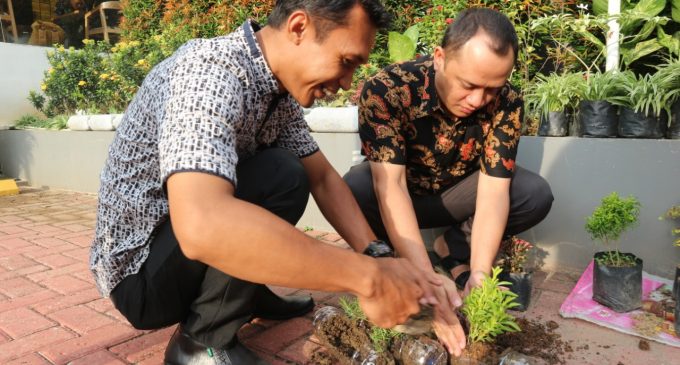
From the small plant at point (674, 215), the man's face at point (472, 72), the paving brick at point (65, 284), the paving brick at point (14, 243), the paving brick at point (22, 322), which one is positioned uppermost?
the man's face at point (472, 72)

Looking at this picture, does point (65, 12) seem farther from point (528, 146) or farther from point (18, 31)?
point (528, 146)

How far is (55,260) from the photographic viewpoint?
3.41 metres

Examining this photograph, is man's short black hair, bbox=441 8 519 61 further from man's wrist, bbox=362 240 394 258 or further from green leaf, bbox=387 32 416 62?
green leaf, bbox=387 32 416 62

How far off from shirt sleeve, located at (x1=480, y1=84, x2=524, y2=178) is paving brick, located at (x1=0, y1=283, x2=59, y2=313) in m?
2.46

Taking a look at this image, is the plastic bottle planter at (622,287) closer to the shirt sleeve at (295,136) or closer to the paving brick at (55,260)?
the shirt sleeve at (295,136)

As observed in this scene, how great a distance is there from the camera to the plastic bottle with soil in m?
1.73

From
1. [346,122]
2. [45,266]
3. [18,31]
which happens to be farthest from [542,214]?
[18,31]

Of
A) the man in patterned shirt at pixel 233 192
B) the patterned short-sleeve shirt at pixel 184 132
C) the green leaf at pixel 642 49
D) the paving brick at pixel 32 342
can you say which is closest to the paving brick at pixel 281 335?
the man in patterned shirt at pixel 233 192

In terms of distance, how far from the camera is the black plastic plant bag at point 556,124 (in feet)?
9.87

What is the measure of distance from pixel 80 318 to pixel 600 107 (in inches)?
118

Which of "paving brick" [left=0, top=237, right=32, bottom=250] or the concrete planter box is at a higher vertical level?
the concrete planter box

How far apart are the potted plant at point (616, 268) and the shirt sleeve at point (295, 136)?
4.58ft

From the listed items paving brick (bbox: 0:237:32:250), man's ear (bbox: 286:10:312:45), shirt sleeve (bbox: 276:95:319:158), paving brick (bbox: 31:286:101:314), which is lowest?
paving brick (bbox: 0:237:32:250)

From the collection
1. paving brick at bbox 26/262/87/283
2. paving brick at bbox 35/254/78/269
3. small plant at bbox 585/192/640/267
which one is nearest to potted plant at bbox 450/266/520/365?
small plant at bbox 585/192/640/267
